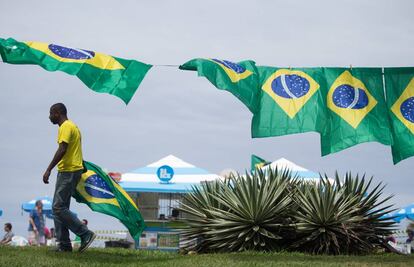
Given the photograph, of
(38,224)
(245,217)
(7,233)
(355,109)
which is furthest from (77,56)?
(7,233)

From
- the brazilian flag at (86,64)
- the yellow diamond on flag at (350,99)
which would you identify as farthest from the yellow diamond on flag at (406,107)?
the brazilian flag at (86,64)

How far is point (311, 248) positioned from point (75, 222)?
4.53 meters

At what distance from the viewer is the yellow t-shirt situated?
10648 mm

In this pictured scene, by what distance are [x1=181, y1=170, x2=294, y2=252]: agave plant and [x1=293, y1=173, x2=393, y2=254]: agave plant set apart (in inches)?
12.7

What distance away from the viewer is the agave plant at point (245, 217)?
12758 millimetres

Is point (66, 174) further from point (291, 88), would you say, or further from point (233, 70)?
point (291, 88)

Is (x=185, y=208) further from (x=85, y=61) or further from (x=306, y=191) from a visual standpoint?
(x=85, y=61)

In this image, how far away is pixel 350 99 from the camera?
15609 mm

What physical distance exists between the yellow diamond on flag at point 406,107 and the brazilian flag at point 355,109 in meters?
0.28

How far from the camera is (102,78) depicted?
47.0ft

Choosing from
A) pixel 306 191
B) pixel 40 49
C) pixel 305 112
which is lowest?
pixel 306 191

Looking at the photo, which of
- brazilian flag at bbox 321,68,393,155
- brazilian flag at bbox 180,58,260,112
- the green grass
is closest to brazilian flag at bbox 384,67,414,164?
brazilian flag at bbox 321,68,393,155

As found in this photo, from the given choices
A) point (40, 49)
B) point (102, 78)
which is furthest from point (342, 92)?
Answer: point (40, 49)

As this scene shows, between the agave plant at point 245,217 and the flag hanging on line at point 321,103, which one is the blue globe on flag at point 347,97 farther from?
the agave plant at point 245,217
